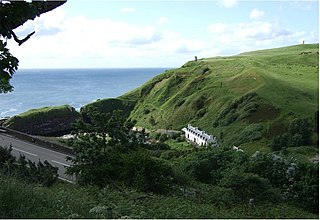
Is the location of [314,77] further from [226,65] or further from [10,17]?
[10,17]

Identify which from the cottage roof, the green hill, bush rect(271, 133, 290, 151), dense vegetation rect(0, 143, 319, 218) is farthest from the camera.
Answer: the cottage roof

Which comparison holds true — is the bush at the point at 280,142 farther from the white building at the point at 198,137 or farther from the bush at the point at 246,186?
the bush at the point at 246,186

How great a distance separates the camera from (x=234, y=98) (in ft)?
219

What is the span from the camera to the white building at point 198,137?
5525cm

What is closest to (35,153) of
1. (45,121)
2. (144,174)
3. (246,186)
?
(144,174)

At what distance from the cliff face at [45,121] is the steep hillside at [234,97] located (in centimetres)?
1416

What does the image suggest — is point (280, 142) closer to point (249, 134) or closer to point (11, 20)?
point (249, 134)

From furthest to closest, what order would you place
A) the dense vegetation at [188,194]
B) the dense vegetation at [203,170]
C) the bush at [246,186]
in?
the bush at [246,186]
the dense vegetation at [203,170]
the dense vegetation at [188,194]

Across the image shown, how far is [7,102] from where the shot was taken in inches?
4481

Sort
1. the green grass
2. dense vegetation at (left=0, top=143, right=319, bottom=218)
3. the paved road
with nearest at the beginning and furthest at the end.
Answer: the green grass < dense vegetation at (left=0, top=143, right=319, bottom=218) < the paved road

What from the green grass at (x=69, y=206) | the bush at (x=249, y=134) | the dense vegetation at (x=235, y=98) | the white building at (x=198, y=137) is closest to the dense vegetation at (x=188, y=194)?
the green grass at (x=69, y=206)

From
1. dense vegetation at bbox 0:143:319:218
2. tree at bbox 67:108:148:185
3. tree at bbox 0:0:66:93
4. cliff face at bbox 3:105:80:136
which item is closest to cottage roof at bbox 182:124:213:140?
cliff face at bbox 3:105:80:136

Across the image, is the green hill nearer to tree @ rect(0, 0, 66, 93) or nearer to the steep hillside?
the steep hillside

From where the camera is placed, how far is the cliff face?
6419 centimetres
